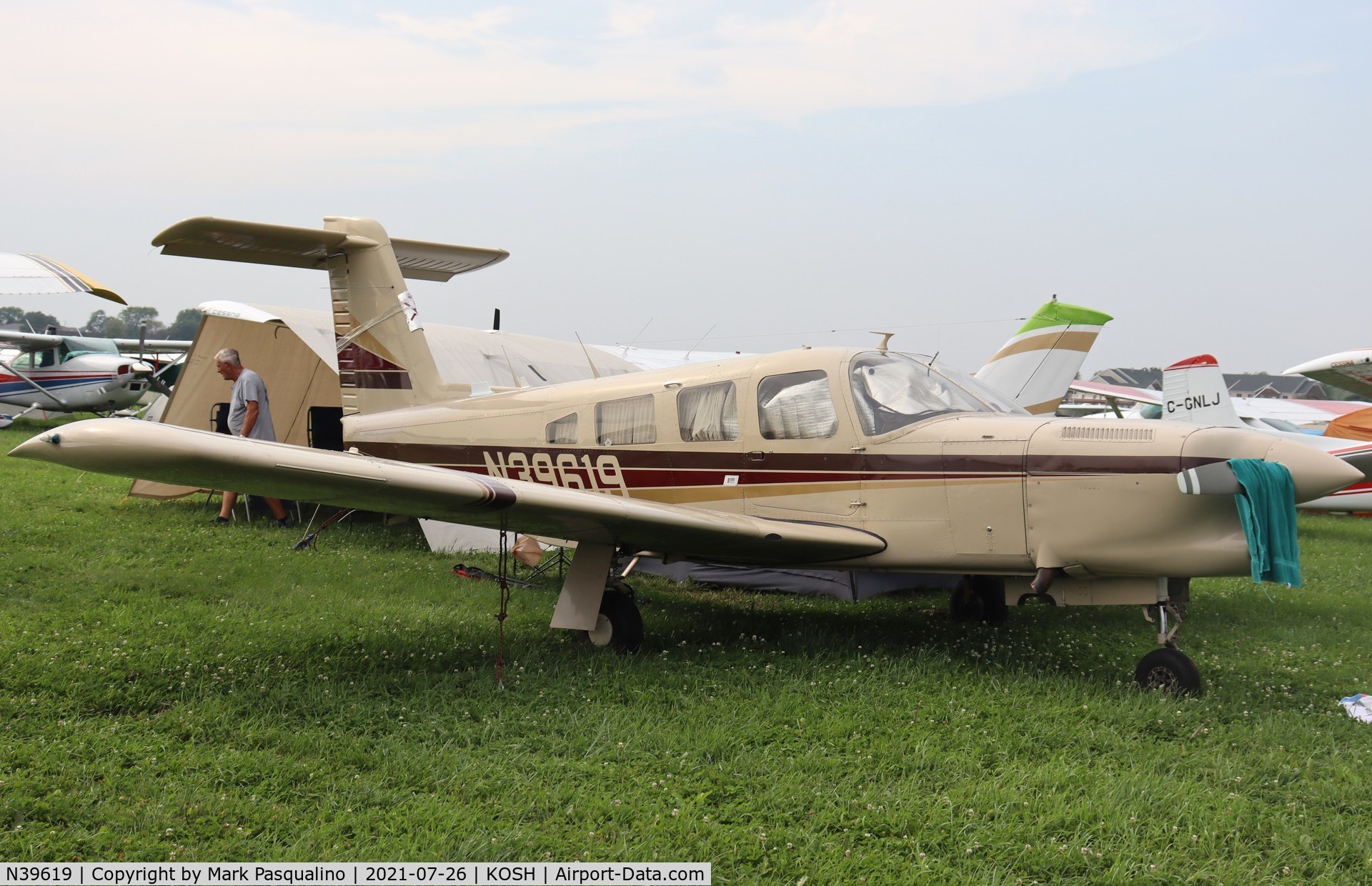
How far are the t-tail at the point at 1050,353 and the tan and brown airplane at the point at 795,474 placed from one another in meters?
5.70

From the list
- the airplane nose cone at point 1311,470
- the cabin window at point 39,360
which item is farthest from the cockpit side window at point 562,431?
the cabin window at point 39,360

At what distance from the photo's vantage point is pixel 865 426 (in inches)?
234

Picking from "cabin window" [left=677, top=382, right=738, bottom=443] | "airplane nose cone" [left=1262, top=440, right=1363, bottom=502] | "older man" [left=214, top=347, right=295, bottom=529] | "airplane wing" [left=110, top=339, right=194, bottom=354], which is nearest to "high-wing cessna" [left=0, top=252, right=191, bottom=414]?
"airplane wing" [left=110, top=339, right=194, bottom=354]

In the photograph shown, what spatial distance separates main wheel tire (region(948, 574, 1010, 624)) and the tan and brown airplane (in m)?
0.02

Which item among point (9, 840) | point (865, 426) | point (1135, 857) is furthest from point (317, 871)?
point (865, 426)

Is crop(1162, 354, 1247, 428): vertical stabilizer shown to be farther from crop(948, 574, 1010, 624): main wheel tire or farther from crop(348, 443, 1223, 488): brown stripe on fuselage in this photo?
crop(348, 443, 1223, 488): brown stripe on fuselage

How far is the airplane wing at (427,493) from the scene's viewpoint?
3.96 meters

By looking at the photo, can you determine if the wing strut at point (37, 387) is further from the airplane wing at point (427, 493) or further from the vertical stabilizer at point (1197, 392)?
the vertical stabilizer at point (1197, 392)

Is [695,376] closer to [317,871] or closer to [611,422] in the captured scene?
[611,422]

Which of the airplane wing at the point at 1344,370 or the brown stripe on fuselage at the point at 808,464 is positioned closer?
the brown stripe on fuselage at the point at 808,464

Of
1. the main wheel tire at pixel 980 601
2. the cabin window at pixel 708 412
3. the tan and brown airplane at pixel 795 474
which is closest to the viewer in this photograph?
the tan and brown airplane at pixel 795 474

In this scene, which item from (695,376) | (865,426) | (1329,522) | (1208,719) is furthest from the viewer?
(1329,522)

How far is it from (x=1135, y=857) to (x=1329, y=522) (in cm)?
1497

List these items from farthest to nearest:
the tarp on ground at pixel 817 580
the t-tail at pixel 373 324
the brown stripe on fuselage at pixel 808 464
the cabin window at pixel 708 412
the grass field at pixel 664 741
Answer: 1. the t-tail at pixel 373 324
2. the tarp on ground at pixel 817 580
3. the cabin window at pixel 708 412
4. the brown stripe on fuselage at pixel 808 464
5. the grass field at pixel 664 741
